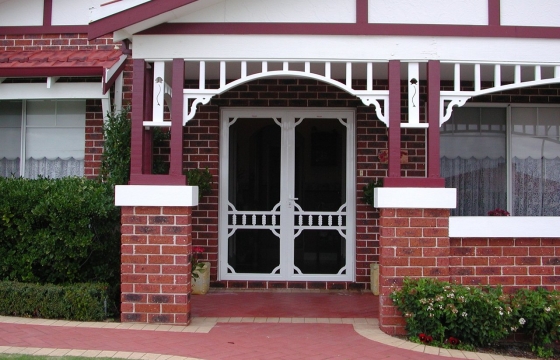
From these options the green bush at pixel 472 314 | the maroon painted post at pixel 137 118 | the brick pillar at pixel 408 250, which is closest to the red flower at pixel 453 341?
the green bush at pixel 472 314

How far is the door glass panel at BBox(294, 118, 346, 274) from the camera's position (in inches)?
348

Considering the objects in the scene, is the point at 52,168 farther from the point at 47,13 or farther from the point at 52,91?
the point at 47,13

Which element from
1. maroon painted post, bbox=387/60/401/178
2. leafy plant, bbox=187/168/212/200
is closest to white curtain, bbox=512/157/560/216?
maroon painted post, bbox=387/60/401/178

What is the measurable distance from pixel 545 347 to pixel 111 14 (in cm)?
564

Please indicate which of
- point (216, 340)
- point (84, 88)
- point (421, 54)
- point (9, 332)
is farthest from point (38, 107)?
point (421, 54)

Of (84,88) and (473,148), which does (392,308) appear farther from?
(84,88)

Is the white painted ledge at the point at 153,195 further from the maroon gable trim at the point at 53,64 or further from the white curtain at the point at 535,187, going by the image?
the white curtain at the point at 535,187

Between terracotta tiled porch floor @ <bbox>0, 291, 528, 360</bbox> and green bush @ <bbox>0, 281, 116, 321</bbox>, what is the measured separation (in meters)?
0.14

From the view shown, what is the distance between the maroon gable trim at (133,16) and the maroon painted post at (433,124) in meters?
2.72

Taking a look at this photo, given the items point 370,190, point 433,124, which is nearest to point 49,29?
point 370,190

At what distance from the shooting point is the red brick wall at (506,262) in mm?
6590

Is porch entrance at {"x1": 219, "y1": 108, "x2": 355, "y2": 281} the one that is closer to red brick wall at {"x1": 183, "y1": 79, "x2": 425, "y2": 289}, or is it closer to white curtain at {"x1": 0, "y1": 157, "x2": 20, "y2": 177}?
red brick wall at {"x1": 183, "y1": 79, "x2": 425, "y2": 289}

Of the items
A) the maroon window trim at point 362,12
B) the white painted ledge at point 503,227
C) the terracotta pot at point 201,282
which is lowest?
the terracotta pot at point 201,282

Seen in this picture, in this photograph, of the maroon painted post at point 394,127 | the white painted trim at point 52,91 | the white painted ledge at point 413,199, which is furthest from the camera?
the white painted trim at point 52,91
